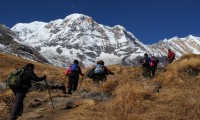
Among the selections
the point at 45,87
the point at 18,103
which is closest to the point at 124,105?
the point at 18,103

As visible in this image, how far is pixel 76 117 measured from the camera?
41.2 ft

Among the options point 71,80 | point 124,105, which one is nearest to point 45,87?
point 71,80

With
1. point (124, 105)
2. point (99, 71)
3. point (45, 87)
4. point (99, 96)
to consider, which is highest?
point (99, 71)

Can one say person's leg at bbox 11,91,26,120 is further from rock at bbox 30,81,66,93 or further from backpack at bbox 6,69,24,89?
rock at bbox 30,81,66,93

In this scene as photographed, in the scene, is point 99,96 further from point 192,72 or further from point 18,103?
point 192,72

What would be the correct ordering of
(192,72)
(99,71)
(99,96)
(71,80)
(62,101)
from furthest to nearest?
(192,72)
(71,80)
(99,71)
(62,101)
(99,96)

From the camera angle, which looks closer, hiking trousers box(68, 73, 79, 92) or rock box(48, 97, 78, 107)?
rock box(48, 97, 78, 107)

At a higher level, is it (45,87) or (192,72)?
(192,72)

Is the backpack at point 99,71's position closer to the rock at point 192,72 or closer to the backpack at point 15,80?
the rock at point 192,72

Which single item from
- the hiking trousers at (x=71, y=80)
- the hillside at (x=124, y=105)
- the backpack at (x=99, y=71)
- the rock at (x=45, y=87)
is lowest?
the hillside at (x=124, y=105)

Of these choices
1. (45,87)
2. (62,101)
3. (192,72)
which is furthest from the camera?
(192,72)

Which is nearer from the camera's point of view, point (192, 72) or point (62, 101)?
point (62, 101)

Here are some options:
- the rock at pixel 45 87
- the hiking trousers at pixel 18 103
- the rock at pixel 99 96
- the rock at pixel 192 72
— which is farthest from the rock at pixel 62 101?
the rock at pixel 192 72

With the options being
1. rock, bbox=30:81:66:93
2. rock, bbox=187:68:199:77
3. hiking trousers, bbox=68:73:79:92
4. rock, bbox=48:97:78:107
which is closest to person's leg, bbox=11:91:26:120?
rock, bbox=48:97:78:107
